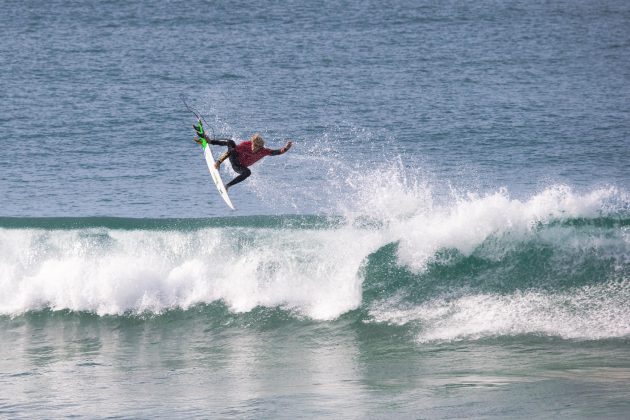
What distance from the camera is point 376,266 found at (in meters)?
18.6

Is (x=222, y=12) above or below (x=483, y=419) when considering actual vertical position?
above

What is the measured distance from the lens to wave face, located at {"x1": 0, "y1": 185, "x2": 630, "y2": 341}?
17531 mm

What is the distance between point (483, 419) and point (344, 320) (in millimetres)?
5219

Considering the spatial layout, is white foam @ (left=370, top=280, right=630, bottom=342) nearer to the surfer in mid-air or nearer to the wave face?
the wave face

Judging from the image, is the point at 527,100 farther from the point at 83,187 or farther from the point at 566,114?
the point at 83,187

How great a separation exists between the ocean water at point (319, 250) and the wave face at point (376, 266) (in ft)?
0.13

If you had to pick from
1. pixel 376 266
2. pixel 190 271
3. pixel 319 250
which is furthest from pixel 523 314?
pixel 190 271

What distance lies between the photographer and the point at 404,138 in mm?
30250

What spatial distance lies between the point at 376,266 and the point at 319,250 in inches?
45.8

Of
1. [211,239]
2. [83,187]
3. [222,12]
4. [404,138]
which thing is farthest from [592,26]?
[211,239]

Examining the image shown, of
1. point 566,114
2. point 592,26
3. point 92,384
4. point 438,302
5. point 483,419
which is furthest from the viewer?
point 592,26

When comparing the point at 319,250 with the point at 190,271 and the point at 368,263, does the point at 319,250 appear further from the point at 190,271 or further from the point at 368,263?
the point at 190,271

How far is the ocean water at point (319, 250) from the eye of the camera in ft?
48.6

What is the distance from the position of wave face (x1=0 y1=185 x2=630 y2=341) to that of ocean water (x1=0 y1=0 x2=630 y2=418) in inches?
1.6
